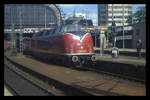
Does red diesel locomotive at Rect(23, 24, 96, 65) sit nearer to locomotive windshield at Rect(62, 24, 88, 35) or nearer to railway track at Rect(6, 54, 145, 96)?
locomotive windshield at Rect(62, 24, 88, 35)

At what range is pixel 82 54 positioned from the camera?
15.7m

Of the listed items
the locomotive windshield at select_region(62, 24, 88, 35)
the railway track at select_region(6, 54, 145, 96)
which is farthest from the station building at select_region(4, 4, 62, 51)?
the railway track at select_region(6, 54, 145, 96)

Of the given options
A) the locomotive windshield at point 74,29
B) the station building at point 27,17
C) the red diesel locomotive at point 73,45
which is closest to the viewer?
the red diesel locomotive at point 73,45

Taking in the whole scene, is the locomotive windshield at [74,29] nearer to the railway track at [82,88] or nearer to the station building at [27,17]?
the railway track at [82,88]

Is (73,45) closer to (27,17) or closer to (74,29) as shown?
(74,29)

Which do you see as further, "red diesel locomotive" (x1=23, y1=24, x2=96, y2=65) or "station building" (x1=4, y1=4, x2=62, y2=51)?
"station building" (x1=4, y1=4, x2=62, y2=51)

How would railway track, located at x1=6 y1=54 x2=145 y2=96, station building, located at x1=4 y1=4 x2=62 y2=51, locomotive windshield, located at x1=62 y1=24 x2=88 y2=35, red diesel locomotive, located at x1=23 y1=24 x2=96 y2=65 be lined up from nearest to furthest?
railway track, located at x1=6 y1=54 x2=145 y2=96, red diesel locomotive, located at x1=23 y1=24 x2=96 y2=65, locomotive windshield, located at x1=62 y1=24 x2=88 y2=35, station building, located at x1=4 y1=4 x2=62 y2=51

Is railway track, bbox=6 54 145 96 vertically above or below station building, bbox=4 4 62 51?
below

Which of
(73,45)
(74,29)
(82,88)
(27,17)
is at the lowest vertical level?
(82,88)

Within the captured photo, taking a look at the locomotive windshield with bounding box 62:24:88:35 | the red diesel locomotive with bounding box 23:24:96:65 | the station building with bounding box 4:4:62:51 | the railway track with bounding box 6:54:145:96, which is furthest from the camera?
the station building with bounding box 4:4:62:51

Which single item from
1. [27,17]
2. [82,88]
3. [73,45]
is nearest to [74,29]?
[73,45]

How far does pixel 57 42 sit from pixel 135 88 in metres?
8.41

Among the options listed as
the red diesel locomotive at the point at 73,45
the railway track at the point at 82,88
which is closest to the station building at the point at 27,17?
the red diesel locomotive at the point at 73,45

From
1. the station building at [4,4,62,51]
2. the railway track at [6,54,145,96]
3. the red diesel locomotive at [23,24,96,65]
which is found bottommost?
the railway track at [6,54,145,96]
